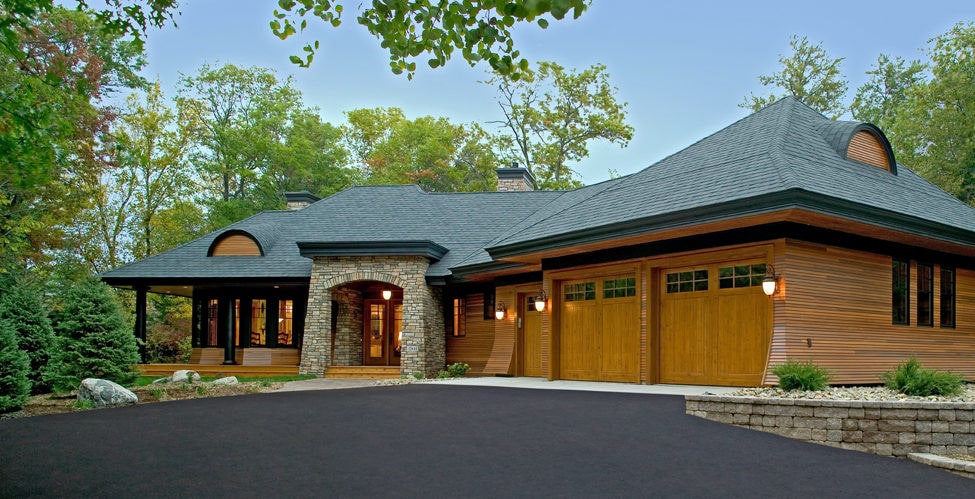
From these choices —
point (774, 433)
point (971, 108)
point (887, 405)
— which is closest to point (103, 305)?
point (774, 433)

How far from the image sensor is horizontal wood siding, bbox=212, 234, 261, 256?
20.5m

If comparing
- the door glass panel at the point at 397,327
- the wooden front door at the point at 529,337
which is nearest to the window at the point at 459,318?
the door glass panel at the point at 397,327

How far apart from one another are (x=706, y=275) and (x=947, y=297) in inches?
179

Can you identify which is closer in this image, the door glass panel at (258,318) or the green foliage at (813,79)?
the door glass panel at (258,318)

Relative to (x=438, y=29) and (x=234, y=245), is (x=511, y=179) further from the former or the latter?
(x=438, y=29)

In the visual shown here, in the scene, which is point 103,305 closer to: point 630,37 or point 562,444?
point 562,444

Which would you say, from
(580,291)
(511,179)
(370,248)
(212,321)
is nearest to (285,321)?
(212,321)

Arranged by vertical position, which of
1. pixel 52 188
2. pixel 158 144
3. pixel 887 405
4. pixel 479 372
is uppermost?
pixel 158 144

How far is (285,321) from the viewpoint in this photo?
2102cm

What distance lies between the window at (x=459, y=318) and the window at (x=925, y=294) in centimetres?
1058

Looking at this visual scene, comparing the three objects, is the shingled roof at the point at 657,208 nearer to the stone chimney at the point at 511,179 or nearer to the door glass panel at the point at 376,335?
the stone chimney at the point at 511,179

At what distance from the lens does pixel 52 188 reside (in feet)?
69.7

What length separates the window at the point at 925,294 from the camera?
12000mm

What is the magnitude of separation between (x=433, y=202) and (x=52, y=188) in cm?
1115
